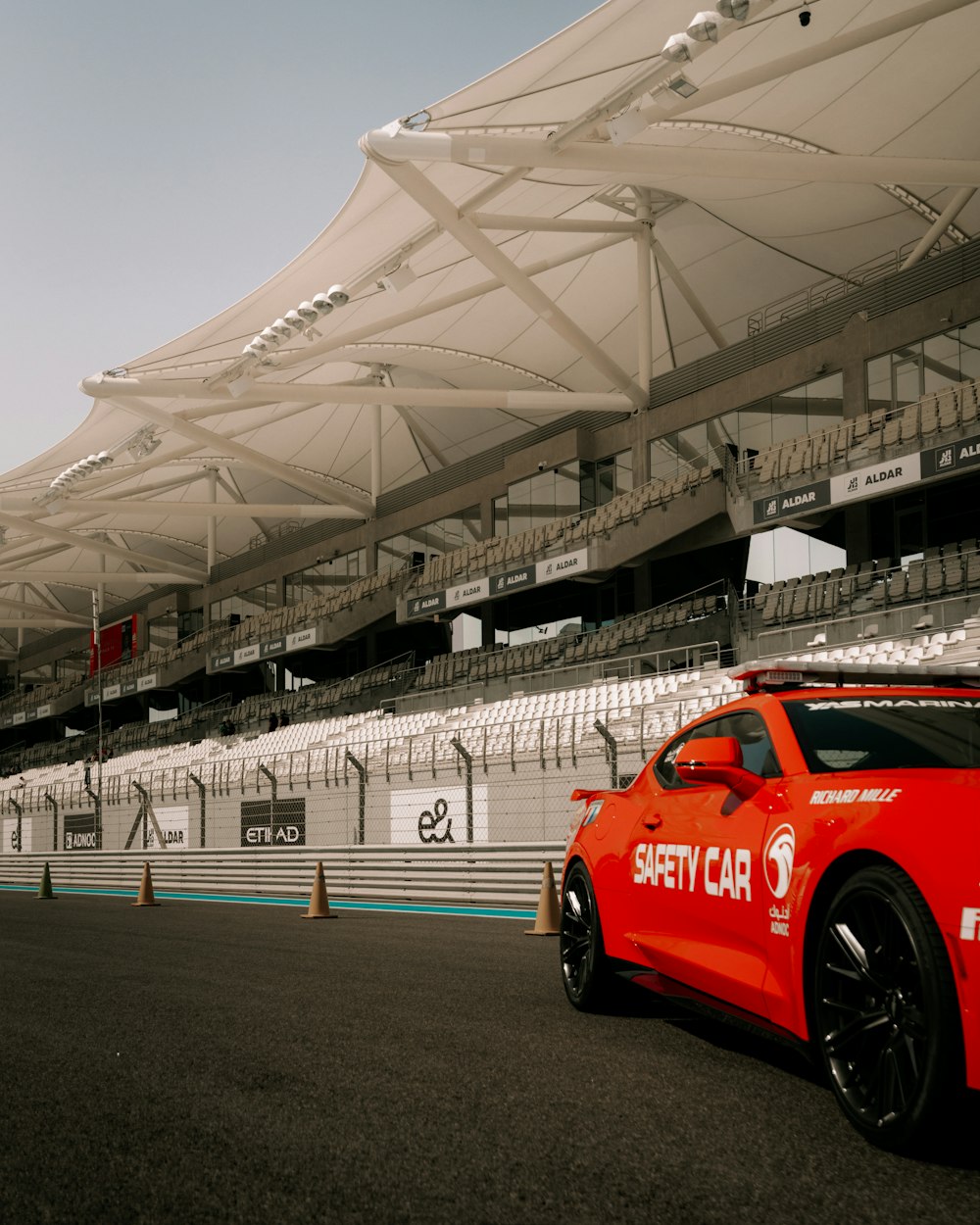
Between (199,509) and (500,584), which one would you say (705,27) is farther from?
(199,509)

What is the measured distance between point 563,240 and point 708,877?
34.4 metres

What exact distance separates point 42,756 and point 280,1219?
69.9 m

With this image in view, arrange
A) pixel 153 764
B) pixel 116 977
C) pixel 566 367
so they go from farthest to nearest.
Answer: pixel 153 764
pixel 566 367
pixel 116 977

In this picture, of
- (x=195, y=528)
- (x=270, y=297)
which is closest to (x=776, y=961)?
(x=270, y=297)

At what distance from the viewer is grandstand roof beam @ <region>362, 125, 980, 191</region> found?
23125mm

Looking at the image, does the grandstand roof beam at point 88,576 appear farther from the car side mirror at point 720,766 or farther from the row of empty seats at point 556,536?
the car side mirror at point 720,766

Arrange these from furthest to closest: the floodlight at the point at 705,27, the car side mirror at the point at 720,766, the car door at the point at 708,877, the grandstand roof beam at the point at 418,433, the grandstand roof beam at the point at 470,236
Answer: the grandstand roof beam at the point at 418,433 < the grandstand roof beam at the point at 470,236 < the floodlight at the point at 705,27 < the car side mirror at the point at 720,766 < the car door at the point at 708,877

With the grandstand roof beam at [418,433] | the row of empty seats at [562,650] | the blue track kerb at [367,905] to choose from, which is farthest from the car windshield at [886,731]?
the grandstand roof beam at [418,433]

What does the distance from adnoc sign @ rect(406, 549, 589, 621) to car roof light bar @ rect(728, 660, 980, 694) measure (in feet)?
102

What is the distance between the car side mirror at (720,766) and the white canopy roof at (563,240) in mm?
18211

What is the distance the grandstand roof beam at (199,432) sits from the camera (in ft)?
116

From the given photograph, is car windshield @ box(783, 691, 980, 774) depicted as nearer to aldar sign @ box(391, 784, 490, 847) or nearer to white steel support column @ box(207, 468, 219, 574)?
aldar sign @ box(391, 784, 490, 847)

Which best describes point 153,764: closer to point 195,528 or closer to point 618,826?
point 195,528

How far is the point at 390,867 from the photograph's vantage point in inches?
685
